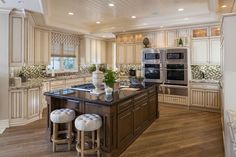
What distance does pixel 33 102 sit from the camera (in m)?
4.91

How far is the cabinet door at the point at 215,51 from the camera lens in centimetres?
584

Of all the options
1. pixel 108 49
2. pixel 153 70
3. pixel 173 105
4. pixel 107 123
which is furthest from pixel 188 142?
pixel 108 49

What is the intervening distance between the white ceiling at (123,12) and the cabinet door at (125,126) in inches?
116

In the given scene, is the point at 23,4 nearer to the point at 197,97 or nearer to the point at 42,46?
the point at 42,46

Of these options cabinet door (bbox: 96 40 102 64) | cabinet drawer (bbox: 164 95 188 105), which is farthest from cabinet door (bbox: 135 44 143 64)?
cabinet door (bbox: 96 40 102 64)

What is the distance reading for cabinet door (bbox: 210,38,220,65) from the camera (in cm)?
584

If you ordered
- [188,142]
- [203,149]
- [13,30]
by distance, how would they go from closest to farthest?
[203,149]
[188,142]
[13,30]

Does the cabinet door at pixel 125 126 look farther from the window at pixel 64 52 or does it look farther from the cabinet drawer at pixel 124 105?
the window at pixel 64 52

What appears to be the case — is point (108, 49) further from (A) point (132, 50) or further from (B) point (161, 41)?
(B) point (161, 41)

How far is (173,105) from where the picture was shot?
6535mm

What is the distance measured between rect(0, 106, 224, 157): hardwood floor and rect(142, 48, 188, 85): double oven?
1688 millimetres

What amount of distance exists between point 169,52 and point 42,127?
14.9 feet

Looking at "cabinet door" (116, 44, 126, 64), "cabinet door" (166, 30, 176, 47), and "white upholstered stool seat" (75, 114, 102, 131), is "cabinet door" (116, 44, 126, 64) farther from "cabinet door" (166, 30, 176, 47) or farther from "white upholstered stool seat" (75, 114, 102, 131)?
"white upholstered stool seat" (75, 114, 102, 131)

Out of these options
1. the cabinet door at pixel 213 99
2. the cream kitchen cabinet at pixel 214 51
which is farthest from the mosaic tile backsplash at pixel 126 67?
the cabinet door at pixel 213 99
